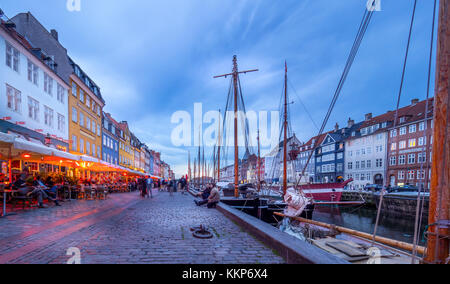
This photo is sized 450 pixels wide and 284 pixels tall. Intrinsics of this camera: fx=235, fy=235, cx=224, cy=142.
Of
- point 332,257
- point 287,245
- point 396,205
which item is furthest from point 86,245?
point 396,205

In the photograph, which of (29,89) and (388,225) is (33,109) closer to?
(29,89)

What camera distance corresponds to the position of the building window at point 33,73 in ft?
56.3

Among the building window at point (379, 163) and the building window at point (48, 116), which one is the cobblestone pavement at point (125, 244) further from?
the building window at point (379, 163)

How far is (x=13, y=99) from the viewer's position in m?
15.1

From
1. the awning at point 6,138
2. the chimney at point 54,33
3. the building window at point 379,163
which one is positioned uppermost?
the chimney at point 54,33

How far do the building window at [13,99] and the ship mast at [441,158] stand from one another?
19.9 metres

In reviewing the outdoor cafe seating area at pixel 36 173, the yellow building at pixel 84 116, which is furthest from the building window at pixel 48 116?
the yellow building at pixel 84 116

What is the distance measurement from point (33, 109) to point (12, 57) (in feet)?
12.2

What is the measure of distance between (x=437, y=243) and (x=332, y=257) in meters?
1.56

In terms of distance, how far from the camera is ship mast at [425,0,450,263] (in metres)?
3.32

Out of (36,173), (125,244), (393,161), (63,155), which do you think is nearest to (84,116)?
(36,173)
